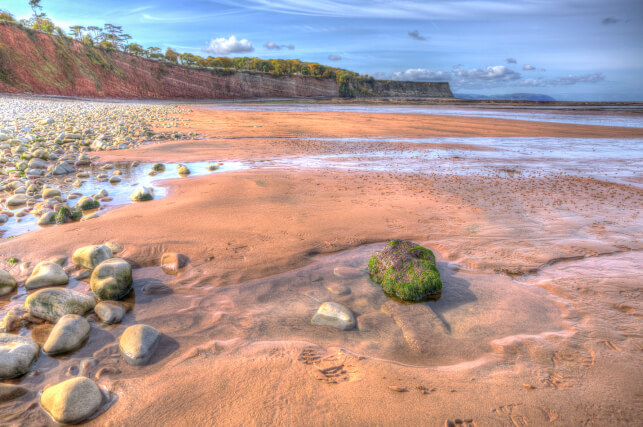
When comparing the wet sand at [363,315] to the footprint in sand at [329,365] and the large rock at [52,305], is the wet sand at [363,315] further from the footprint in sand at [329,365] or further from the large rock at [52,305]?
the large rock at [52,305]

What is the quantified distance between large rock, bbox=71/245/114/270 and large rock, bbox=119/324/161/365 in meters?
1.38

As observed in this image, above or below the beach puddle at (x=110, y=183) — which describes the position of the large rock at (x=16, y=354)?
below

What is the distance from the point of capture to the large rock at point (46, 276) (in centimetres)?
301

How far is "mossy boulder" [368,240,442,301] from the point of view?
306 cm

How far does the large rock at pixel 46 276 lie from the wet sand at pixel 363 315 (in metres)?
0.14

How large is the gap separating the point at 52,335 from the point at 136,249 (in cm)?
156

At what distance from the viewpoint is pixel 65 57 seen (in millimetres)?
53281

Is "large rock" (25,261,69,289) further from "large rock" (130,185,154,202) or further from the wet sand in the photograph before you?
"large rock" (130,185,154,202)

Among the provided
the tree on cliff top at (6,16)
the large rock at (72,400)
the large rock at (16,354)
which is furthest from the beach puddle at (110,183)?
the tree on cliff top at (6,16)

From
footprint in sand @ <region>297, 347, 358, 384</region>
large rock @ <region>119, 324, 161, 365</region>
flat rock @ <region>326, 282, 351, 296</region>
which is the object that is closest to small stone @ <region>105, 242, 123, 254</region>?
large rock @ <region>119, 324, 161, 365</region>

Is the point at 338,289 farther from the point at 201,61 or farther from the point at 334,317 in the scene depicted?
the point at 201,61

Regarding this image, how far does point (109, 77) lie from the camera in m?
59.2

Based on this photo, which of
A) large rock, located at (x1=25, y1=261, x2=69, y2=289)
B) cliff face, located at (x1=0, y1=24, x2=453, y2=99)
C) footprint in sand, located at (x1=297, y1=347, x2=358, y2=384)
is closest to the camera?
footprint in sand, located at (x1=297, y1=347, x2=358, y2=384)

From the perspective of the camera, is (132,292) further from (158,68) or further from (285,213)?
(158,68)
